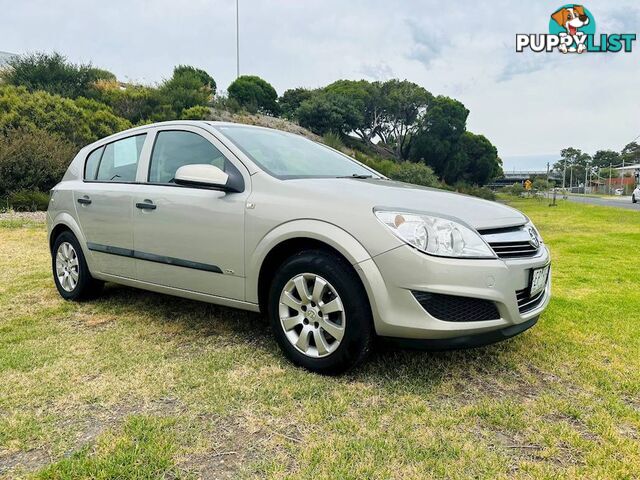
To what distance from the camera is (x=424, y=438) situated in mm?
2098

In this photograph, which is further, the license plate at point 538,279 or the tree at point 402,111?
the tree at point 402,111

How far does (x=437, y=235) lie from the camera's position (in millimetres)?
2449

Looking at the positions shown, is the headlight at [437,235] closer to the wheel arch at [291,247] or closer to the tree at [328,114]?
the wheel arch at [291,247]

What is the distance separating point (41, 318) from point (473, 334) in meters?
3.37

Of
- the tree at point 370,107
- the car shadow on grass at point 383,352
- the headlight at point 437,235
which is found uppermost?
the tree at point 370,107

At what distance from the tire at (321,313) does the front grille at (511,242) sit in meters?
0.74

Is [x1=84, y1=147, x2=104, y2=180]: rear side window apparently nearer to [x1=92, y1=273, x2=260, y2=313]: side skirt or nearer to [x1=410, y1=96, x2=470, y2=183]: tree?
[x1=92, y1=273, x2=260, y2=313]: side skirt

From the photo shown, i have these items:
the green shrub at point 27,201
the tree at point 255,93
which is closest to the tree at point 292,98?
the tree at point 255,93

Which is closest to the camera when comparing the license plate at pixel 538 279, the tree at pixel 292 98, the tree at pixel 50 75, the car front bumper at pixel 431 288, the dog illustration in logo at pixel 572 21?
the car front bumper at pixel 431 288

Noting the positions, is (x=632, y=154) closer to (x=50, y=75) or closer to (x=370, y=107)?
(x=370, y=107)

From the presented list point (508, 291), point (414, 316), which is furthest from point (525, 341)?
point (414, 316)

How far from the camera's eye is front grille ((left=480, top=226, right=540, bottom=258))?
100 inches

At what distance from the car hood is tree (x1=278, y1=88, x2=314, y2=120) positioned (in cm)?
4330

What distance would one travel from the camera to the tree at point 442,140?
41312 millimetres
